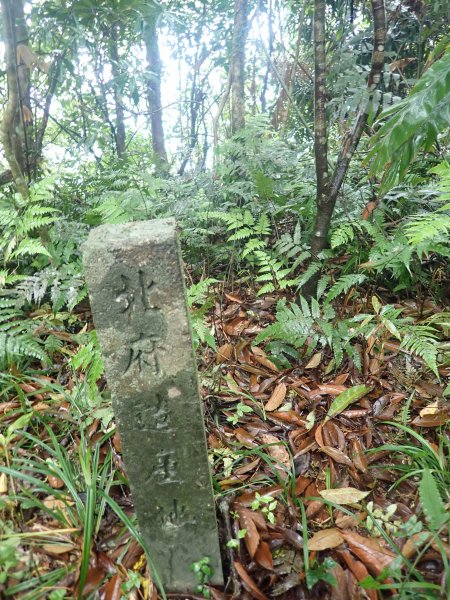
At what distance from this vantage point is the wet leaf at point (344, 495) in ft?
6.51

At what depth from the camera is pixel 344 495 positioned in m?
2.02

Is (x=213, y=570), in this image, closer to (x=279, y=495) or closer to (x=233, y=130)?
(x=279, y=495)

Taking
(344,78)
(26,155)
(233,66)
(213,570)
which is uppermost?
(233,66)

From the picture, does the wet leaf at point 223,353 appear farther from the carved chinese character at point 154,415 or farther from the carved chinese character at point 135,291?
the carved chinese character at point 135,291

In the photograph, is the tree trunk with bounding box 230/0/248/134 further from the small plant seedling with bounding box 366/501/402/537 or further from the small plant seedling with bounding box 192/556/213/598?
the small plant seedling with bounding box 192/556/213/598

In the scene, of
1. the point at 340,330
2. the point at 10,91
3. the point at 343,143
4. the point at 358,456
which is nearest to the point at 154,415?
the point at 358,456

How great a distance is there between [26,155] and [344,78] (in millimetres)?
3109

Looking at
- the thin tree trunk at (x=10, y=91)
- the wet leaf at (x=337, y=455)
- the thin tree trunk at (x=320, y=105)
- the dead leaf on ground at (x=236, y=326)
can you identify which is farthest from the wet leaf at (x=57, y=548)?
the thin tree trunk at (x=10, y=91)

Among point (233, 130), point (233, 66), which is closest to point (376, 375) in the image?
point (233, 130)

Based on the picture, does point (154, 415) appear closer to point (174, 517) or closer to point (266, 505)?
point (174, 517)

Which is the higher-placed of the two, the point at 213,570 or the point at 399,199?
the point at 399,199

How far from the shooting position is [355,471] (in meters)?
2.18

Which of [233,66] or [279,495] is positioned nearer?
[279,495]

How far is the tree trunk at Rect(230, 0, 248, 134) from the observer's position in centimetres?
483
